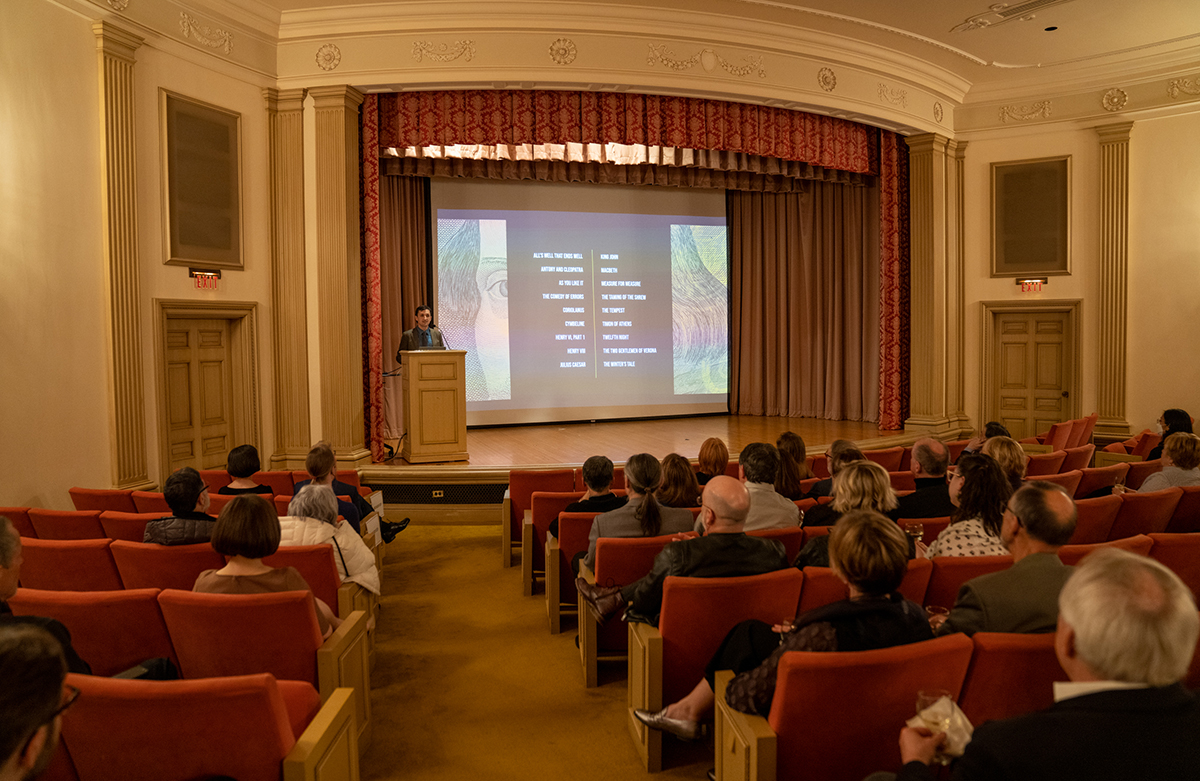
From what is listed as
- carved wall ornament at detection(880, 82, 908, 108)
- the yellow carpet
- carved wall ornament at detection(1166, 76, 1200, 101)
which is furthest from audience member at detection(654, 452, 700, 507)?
carved wall ornament at detection(1166, 76, 1200, 101)

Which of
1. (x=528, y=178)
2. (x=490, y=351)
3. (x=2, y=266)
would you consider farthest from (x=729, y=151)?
(x=2, y=266)

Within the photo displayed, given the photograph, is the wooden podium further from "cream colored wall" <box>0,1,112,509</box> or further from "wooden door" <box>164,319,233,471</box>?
"cream colored wall" <box>0,1,112,509</box>

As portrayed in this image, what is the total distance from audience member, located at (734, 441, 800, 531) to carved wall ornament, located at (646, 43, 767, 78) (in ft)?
18.3

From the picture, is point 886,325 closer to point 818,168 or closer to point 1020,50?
point 818,168

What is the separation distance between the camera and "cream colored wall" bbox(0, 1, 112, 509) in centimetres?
557

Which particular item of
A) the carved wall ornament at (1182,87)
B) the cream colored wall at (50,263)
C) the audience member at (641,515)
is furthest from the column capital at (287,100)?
the carved wall ornament at (1182,87)

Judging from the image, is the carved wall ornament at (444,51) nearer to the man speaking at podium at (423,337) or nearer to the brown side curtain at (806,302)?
the man speaking at podium at (423,337)

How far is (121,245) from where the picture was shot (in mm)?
6480

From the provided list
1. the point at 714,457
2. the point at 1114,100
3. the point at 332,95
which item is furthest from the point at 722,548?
the point at 1114,100

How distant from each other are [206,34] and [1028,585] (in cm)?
776

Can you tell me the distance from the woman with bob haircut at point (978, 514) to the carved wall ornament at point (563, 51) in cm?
609

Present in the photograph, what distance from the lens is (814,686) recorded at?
1917mm

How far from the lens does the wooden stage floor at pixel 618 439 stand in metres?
7.78

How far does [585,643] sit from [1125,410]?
9.22 m
